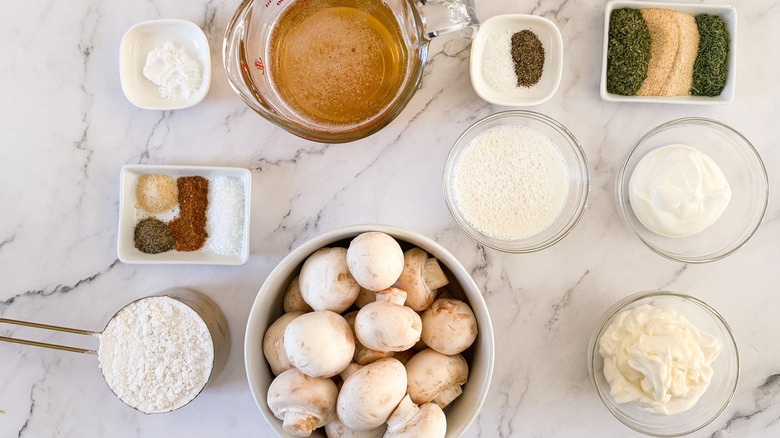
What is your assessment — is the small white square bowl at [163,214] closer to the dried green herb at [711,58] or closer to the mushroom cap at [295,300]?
the mushroom cap at [295,300]

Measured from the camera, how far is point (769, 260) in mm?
1336

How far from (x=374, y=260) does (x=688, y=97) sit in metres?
0.83

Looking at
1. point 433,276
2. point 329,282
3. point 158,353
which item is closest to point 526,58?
point 433,276

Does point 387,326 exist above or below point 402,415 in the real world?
above

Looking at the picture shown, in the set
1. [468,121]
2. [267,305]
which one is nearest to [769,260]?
[468,121]

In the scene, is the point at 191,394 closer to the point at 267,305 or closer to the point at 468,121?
the point at 267,305

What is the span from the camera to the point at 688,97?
1296 mm

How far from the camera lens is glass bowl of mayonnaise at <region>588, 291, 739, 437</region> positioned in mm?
1168

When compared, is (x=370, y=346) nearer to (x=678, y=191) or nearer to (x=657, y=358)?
(x=657, y=358)

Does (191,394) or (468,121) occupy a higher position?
(468,121)

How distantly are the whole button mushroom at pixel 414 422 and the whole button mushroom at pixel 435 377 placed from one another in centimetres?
3

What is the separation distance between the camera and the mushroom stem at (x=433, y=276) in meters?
1.12

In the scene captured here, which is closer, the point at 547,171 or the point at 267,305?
the point at 267,305

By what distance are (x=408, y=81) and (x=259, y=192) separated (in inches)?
17.0
